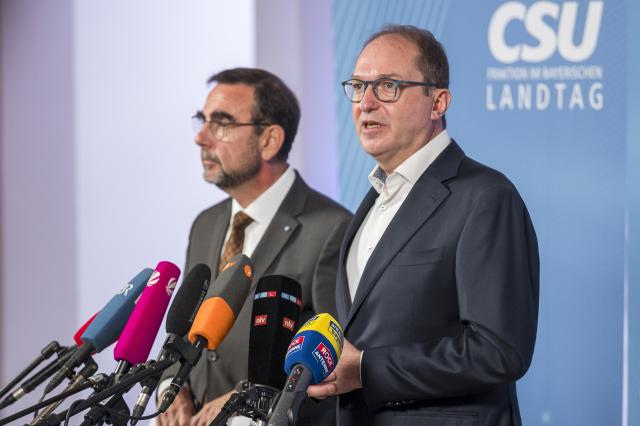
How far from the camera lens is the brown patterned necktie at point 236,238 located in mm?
3156

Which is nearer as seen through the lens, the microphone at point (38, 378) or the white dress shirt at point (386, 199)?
the microphone at point (38, 378)

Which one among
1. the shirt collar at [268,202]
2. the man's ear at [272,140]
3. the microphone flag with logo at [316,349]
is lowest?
the microphone flag with logo at [316,349]

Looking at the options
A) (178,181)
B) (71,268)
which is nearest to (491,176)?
(178,181)

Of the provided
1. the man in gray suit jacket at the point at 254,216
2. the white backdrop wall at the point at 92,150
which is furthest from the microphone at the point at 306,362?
the white backdrop wall at the point at 92,150

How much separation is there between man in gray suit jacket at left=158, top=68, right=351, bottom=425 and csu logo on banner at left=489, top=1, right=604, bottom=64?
0.87 metres

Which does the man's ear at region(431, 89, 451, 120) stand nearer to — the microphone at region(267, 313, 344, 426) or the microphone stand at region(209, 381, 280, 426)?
the microphone at region(267, 313, 344, 426)

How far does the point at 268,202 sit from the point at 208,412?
0.81 meters

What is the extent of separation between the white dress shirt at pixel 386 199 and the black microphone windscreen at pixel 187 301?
1.65 ft

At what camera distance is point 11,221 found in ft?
16.3

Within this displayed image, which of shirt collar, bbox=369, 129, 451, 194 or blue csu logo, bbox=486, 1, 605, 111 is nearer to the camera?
shirt collar, bbox=369, 129, 451, 194

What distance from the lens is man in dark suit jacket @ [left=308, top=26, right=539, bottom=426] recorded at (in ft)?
6.82

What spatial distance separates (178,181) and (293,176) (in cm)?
139

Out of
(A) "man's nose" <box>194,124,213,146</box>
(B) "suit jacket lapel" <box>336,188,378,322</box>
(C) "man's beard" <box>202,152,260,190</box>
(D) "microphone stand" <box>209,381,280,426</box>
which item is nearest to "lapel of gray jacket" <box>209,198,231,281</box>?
(C) "man's beard" <box>202,152,260,190</box>

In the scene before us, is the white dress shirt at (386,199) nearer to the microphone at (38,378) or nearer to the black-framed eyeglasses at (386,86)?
the black-framed eyeglasses at (386,86)
